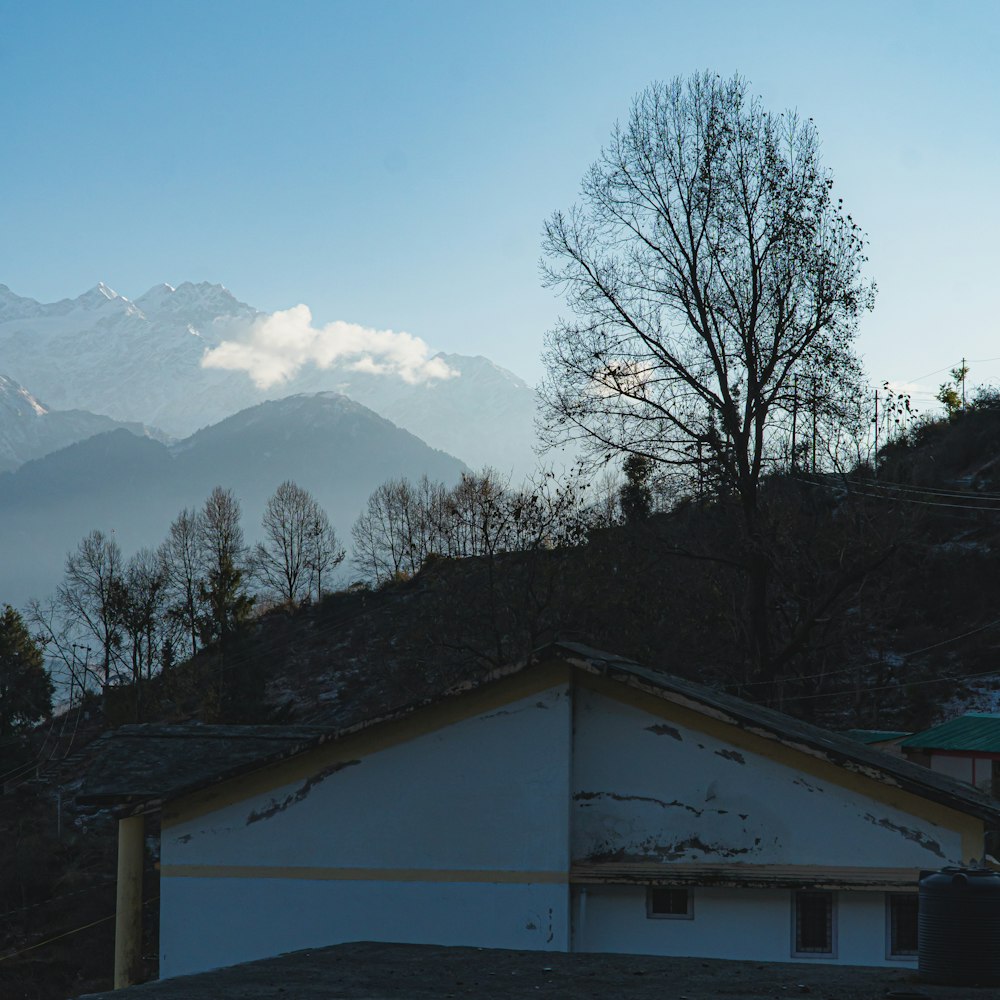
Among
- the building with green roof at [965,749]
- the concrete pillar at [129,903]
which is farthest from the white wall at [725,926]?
the building with green roof at [965,749]

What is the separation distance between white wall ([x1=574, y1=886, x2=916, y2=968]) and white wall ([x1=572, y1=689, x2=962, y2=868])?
0.45 meters

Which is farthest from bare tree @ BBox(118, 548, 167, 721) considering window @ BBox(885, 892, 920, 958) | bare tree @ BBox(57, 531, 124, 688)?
window @ BBox(885, 892, 920, 958)

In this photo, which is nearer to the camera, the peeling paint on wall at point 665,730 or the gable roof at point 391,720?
the gable roof at point 391,720

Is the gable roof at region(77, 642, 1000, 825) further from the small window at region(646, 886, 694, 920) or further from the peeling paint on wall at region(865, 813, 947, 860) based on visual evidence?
the small window at region(646, 886, 694, 920)

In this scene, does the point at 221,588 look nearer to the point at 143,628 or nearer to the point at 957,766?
the point at 143,628

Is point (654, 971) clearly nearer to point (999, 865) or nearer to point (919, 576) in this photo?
point (999, 865)

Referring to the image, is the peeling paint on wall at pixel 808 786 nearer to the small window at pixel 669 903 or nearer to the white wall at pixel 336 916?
the small window at pixel 669 903

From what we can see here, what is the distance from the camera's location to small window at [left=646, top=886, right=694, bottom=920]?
11.0 m

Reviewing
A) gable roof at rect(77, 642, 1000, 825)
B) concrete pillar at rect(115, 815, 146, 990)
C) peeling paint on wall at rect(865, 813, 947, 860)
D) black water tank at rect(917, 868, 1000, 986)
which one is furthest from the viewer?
concrete pillar at rect(115, 815, 146, 990)

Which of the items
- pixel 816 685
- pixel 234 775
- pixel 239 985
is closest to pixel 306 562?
pixel 816 685

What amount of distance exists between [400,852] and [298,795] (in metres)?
1.24

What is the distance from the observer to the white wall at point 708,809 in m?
10.5

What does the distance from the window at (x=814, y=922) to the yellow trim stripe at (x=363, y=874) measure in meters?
2.27

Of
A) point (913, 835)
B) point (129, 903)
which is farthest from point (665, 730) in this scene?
point (129, 903)
